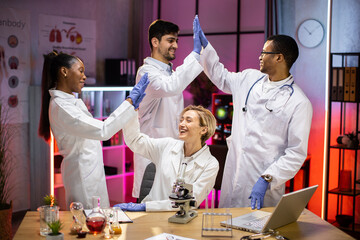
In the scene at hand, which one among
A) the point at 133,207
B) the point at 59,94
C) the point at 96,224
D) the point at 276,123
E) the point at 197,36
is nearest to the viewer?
the point at 96,224

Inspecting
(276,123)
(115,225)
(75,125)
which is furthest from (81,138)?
(276,123)

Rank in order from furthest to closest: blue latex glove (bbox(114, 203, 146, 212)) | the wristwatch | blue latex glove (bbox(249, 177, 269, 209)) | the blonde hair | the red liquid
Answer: the blonde hair < the wristwatch < blue latex glove (bbox(249, 177, 269, 209)) < blue latex glove (bbox(114, 203, 146, 212)) < the red liquid

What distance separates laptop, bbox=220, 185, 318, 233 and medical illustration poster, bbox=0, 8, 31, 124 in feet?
11.3

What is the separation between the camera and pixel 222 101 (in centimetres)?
577

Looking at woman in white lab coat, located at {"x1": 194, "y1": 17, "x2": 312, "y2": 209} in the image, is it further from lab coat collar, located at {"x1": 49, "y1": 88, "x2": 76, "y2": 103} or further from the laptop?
lab coat collar, located at {"x1": 49, "y1": 88, "x2": 76, "y2": 103}

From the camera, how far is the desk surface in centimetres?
228

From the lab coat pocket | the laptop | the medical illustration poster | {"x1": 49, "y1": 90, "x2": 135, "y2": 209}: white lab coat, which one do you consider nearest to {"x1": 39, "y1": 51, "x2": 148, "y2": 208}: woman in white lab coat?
{"x1": 49, "y1": 90, "x2": 135, "y2": 209}: white lab coat

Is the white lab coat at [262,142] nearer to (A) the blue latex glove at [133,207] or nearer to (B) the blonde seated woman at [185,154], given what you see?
(B) the blonde seated woman at [185,154]

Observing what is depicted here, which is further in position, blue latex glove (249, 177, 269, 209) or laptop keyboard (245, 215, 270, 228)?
blue latex glove (249, 177, 269, 209)

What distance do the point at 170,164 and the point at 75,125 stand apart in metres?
0.62

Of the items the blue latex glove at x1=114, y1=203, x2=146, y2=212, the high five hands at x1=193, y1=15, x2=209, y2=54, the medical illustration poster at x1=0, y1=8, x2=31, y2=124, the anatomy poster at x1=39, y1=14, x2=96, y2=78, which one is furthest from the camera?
the anatomy poster at x1=39, y1=14, x2=96, y2=78

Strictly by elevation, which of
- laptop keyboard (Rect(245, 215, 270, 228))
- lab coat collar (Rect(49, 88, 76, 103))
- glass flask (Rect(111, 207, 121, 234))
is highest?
lab coat collar (Rect(49, 88, 76, 103))

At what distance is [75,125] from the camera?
2.83 metres

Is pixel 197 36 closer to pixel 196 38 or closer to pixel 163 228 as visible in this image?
pixel 196 38
